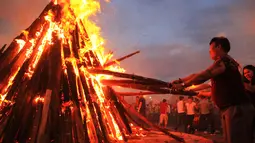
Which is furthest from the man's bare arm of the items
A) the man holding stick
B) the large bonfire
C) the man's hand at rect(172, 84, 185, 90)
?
the large bonfire

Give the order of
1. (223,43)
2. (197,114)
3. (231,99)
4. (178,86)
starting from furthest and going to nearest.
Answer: (197,114)
(178,86)
(223,43)
(231,99)

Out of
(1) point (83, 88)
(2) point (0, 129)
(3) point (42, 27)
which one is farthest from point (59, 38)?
(2) point (0, 129)

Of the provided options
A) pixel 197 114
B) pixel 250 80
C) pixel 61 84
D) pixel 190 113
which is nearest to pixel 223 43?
pixel 250 80

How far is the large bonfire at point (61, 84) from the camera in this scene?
492 centimetres

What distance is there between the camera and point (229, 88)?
3959mm

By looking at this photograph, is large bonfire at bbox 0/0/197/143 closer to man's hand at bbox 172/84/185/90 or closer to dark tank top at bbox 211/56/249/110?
man's hand at bbox 172/84/185/90

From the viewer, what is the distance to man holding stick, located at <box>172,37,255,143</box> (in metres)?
3.87

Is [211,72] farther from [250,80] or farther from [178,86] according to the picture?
[250,80]

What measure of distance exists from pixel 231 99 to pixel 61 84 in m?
3.37

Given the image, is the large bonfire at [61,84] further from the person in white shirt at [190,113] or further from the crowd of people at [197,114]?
the crowd of people at [197,114]

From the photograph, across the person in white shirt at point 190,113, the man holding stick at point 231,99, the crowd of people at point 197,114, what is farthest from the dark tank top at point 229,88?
the person in white shirt at point 190,113

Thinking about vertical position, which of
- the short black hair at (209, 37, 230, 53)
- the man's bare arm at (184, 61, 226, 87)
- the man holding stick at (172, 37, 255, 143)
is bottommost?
the man holding stick at (172, 37, 255, 143)

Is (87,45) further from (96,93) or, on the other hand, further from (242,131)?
(242,131)

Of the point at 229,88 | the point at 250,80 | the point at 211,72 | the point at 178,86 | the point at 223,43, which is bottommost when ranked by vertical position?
the point at 229,88
